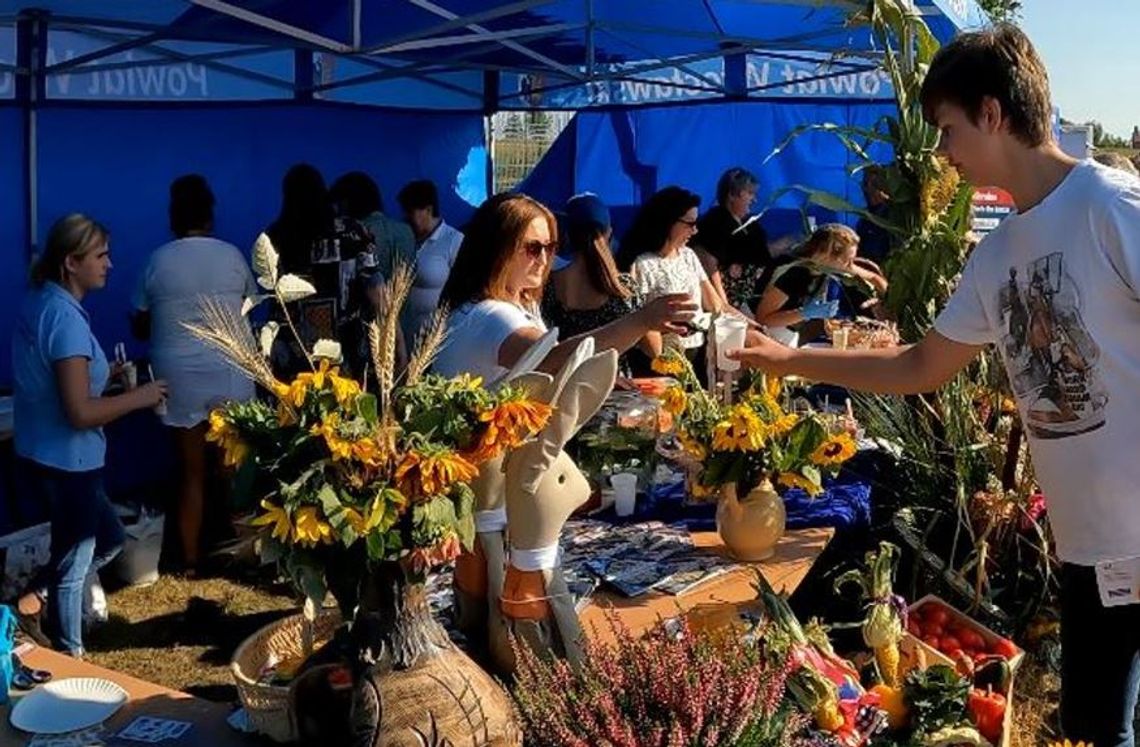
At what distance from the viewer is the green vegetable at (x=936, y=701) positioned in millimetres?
1773

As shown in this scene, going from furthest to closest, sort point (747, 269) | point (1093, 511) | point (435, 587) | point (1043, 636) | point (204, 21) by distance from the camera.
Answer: point (747, 269)
point (204, 21)
point (1043, 636)
point (435, 587)
point (1093, 511)

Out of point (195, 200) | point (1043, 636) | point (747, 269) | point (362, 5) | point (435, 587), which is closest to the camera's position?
point (435, 587)

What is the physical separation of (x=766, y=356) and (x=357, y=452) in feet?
3.59

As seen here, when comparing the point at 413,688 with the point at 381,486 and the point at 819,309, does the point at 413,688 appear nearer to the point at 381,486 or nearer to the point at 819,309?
the point at 381,486

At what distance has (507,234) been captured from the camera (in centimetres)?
220

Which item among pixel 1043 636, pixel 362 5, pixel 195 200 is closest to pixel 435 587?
pixel 1043 636

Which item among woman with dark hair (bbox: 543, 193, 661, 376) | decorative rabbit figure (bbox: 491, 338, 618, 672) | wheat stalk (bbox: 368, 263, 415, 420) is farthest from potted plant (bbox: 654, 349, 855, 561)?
woman with dark hair (bbox: 543, 193, 661, 376)

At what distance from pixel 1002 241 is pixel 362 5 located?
14.4 feet

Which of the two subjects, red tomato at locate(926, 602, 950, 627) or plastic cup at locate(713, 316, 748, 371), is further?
red tomato at locate(926, 602, 950, 627)

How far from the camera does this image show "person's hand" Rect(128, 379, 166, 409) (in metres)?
3.22

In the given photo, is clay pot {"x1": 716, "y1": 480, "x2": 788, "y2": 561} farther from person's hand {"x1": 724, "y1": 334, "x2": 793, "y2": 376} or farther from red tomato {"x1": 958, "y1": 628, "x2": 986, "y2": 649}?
red tomato {"x1": 958, "y1": 628, "x2": 986, "y2": 649}

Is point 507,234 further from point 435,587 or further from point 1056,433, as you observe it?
point 1056,433

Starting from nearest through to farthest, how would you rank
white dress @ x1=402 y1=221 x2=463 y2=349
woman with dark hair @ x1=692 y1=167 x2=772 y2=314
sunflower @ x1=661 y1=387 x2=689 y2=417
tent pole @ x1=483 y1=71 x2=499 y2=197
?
sunflower @ x1=661 y1=387 x2=689 y2=417, white dress @ x1=402 y1=221 x2=463 y2=349, woman with dark hair @ x1=692 y1=167 x2=772 y2=314, tent pole @ x1=483 y1=71 x2=499 y2=197

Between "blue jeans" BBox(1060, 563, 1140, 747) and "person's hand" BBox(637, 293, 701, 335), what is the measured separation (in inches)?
29.9
